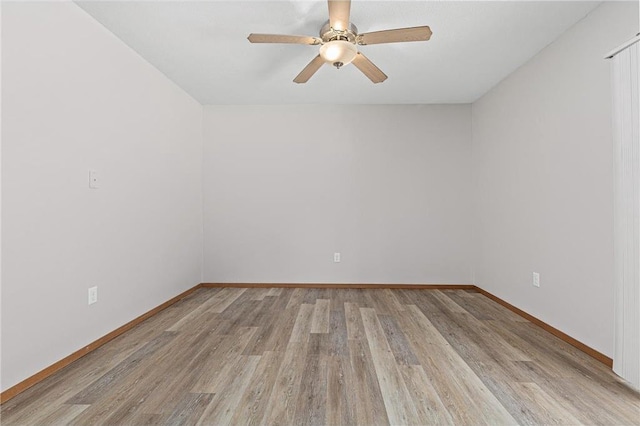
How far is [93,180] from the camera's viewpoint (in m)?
2.26

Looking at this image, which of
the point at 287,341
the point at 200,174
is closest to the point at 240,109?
the point at 200,174

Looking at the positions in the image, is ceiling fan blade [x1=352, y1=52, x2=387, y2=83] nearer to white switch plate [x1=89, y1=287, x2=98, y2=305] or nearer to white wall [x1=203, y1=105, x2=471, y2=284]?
white wall [x1=203, y1=105, x2=471, y2=284]

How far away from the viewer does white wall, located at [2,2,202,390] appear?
5.60ft

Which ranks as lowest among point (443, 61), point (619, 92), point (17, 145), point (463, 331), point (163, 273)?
point (463, 331)

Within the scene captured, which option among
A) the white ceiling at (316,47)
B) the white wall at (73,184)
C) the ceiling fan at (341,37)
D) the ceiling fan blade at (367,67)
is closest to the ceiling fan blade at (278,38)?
the ceiling fan at (341,37)

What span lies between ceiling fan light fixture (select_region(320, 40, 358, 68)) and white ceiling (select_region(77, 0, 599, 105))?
325mm

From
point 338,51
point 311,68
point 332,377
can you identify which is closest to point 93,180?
point 311,68

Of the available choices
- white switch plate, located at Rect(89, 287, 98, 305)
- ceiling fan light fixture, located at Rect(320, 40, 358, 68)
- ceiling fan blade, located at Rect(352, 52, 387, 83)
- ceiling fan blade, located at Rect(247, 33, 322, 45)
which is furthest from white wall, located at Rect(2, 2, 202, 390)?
ceiling fan blade, located at Rect(352, 52, 387, 83)

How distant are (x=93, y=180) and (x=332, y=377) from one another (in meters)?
2.14

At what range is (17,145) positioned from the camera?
1.71 meters

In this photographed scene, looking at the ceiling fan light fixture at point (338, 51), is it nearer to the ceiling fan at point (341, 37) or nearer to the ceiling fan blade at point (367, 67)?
the ceiling fan at point (341, 37)

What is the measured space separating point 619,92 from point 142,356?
11.4 feet

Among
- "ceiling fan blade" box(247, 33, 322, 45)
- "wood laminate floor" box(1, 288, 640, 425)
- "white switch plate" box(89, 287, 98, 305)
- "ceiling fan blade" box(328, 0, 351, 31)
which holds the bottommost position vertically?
"wood laminate floor" box(1, 288, 640, 425)

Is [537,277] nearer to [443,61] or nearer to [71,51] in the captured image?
[443,61]
